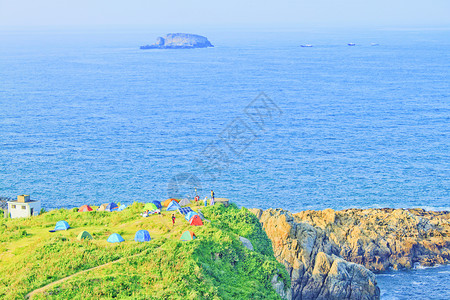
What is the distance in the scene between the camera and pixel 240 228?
166ft

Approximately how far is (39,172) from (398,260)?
5819 cm

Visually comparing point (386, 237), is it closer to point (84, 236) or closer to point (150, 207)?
point (150, 207)

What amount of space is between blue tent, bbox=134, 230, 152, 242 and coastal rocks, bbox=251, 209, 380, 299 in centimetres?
1815

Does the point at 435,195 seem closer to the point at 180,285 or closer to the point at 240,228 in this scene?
the point at 240,228

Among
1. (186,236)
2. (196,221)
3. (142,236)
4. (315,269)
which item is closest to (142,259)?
(142,236)

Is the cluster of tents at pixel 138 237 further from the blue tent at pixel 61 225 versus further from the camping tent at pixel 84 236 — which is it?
the blue tent at pixel 61 225

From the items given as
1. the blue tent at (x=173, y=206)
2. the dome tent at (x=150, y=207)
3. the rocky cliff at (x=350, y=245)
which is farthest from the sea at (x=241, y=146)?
the dome tent at (x=150, y=207)

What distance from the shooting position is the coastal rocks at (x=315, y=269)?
55656mm

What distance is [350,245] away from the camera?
65938 millimetres

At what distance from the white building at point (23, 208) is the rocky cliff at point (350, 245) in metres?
25.1

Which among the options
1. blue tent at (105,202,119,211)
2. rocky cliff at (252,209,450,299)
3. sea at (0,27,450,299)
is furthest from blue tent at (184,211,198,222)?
sea at (0,27,450,299)

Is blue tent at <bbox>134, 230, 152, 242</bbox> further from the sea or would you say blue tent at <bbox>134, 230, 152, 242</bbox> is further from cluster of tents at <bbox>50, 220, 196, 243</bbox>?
the sea

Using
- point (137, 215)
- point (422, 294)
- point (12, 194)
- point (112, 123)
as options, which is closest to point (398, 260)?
point (422, 294)

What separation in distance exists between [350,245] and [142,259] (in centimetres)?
3342
